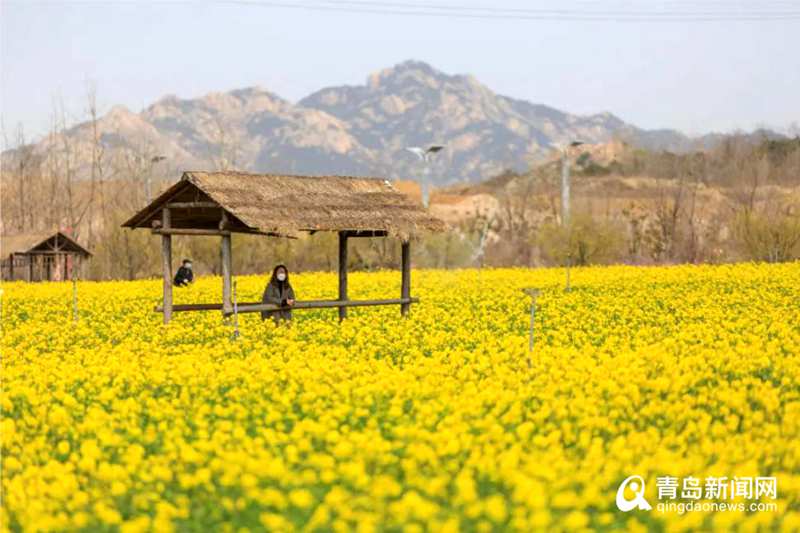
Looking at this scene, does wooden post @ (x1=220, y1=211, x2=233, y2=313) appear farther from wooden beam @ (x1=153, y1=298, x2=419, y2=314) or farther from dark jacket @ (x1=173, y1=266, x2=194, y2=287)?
dark jacket @ (x1=173, y1=266, x2=194, y2=287)

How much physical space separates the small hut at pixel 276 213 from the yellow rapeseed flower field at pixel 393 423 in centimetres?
118

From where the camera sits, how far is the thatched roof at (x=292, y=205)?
1728cm

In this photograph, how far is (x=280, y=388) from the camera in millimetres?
11555

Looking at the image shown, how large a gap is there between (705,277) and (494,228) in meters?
43.0

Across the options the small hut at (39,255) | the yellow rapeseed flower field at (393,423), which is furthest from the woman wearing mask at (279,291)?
the small hut at (39,255)

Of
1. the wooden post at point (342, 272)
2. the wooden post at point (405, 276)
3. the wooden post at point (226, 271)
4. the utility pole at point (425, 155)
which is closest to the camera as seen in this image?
the wooden post at point (226, 271)

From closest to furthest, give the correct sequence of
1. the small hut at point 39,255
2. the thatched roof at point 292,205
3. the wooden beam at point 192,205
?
the thatched roof at point 292,205
the wooden beam at point 192,205
the small hut at point 39,255

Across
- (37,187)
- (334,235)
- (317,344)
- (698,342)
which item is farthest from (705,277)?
(37,187)

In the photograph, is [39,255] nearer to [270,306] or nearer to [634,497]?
[270,306]

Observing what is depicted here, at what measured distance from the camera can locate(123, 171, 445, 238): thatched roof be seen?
1728 centimetres

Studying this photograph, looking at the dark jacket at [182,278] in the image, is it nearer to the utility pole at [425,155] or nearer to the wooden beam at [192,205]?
the utility pole at [425,155]

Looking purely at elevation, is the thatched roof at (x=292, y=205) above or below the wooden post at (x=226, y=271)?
above

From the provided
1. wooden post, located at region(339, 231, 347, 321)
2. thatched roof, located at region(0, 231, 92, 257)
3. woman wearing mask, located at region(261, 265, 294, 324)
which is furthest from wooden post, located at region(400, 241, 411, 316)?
thatched roof, located at region(0, 231, 92, 257)

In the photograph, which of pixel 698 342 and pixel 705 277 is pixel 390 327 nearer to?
pixel 698 342
